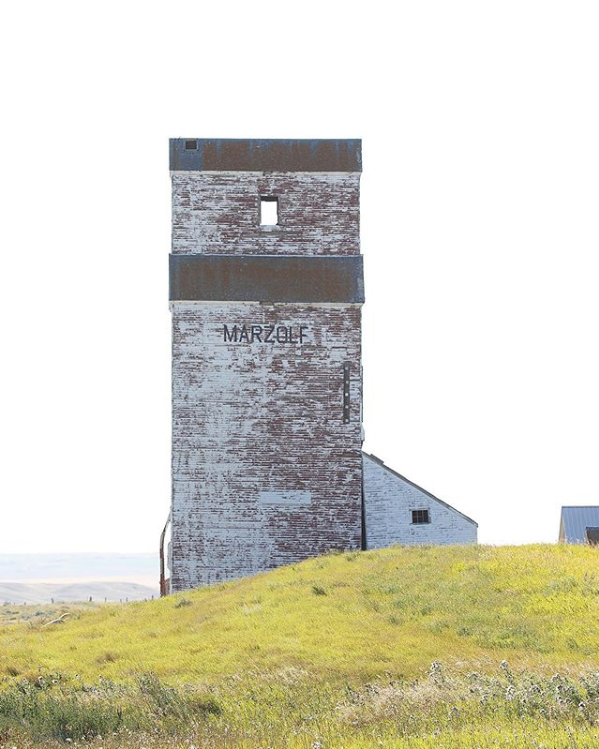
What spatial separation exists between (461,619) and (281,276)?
16.2 metres

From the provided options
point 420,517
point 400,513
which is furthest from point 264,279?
point 420,517

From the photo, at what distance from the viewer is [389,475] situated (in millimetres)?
35469

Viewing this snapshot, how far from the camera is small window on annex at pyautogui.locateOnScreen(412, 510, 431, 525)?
116ft

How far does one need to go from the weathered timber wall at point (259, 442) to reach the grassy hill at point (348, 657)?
3.59 metres

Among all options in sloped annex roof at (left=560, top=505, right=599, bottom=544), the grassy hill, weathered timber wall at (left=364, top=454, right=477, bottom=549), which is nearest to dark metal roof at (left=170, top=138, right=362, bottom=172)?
weathered timber wall at (left=364, top=454, right=477, bottom=549)

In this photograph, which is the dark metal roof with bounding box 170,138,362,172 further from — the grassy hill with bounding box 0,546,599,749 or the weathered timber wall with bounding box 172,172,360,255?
the grassy hill with bounding box 0,546,599,749

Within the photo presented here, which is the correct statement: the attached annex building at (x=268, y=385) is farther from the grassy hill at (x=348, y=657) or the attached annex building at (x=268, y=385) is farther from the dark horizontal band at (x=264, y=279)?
the grassy hill at (x=348, y=657)

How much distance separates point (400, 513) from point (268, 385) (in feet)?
19.7

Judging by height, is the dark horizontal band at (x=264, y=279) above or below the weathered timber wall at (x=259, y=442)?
above

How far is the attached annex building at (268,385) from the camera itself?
34.6 metres

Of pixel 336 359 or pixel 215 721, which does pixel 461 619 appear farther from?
pixel 336 359

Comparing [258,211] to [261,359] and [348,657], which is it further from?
[348,657]

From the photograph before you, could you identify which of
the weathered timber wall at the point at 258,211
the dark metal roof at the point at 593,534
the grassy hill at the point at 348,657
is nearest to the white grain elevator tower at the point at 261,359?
the weathered timber wall at the point at 258,211

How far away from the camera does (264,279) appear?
35.7 m
